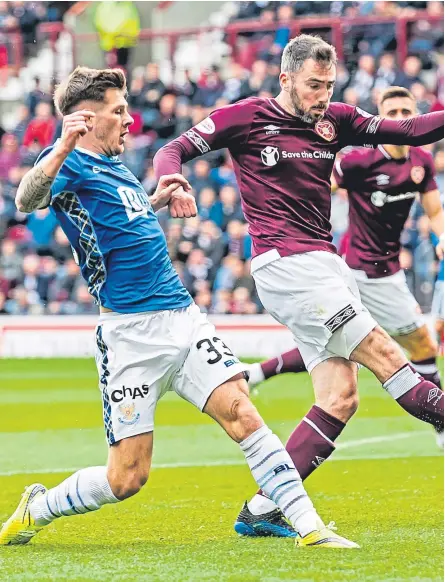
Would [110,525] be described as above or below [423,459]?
above

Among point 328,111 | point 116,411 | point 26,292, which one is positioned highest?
point 328,111

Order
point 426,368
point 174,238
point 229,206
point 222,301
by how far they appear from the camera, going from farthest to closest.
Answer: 1. point 174,238
2. point 229,206
3. point 222,301
4. point 426,368

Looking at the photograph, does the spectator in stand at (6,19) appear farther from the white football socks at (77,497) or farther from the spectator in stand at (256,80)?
the white football socks at (77,497)

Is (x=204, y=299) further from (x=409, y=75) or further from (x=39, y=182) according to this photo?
(x=39, y=182)

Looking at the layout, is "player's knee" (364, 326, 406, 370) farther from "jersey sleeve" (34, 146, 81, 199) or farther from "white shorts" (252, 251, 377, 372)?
"jersey sleeve" (34, 146, 81, 199)

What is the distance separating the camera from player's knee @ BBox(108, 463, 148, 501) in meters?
5.85

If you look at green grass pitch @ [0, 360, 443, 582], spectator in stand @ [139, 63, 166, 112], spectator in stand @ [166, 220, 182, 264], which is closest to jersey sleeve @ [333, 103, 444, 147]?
green grass pitch @ [0, 360, 443, 582]

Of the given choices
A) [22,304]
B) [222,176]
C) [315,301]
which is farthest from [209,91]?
[315,301]

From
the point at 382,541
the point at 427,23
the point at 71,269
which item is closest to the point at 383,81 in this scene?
the point at 427,23

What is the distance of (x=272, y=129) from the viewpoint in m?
6.69

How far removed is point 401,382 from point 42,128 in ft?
56.6

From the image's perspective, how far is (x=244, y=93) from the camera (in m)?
21.3

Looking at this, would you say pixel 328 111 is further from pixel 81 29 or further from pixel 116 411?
pixel 81 29

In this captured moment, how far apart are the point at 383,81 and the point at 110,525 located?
46.8ft
